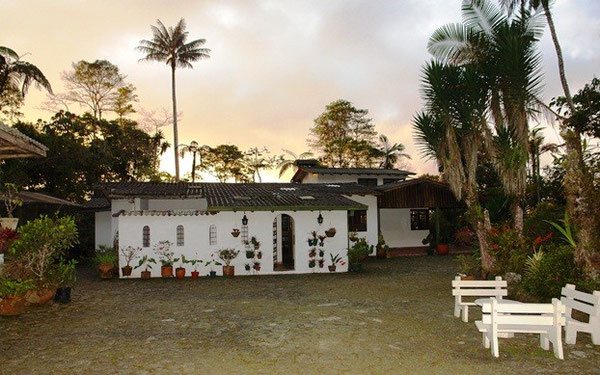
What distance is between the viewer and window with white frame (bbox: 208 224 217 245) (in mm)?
16016

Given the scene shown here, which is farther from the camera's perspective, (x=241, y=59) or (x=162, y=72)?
(x=162, y=72)

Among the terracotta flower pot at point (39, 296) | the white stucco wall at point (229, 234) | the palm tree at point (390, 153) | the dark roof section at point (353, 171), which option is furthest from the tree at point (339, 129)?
the terracotta flower pot at point (39, 296)

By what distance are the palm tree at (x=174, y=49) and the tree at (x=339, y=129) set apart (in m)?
15.6

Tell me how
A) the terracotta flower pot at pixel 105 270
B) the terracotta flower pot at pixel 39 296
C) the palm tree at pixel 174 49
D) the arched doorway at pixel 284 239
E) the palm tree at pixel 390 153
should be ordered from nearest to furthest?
the terracotta flower pot at pixel 39 296, the terracotta flower pot at pixel 105 270, the arched doorway at pixel 284 239, the palm tree at pixel 174 49, the palm tree at pixel 390 153

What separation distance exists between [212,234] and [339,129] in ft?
102

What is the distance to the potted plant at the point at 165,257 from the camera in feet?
50.5

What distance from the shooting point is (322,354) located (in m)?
6.41

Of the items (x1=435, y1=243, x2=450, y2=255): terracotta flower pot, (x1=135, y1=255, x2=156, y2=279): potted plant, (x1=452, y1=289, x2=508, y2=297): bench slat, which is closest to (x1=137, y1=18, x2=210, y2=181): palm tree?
(x1=135, y1=255, x2=156, y2=279): potted plant

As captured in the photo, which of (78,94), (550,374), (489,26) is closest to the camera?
(550,374)

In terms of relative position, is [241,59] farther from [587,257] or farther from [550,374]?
[550,374]

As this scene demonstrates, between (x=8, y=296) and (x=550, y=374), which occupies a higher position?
(x=8, y=296)

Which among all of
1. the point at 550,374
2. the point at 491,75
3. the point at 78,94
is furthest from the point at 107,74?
the point at 550,374

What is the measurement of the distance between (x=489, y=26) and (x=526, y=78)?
8.06 ft

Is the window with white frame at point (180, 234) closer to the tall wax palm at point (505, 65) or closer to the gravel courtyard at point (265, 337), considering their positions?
the gravel courtyard at point (265, 337)
